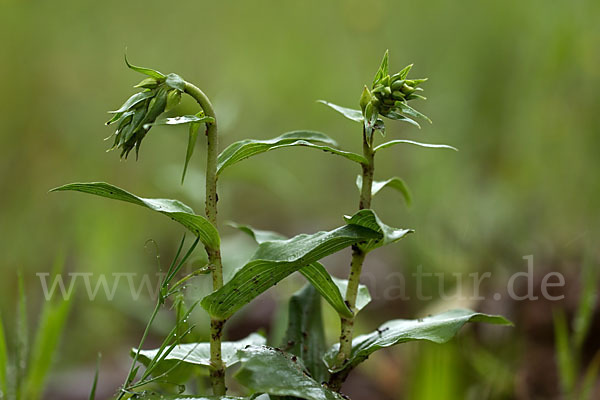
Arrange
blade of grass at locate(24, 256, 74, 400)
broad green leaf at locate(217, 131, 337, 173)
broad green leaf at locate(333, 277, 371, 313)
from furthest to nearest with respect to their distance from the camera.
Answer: blade of grass at locate(24, 256, 74, 400), broad green leaf at locate(333, 277, 371, 313), broad green leaf at locate(217, 131, 337, 173)

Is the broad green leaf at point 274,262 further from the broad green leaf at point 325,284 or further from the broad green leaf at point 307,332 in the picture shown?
the broad green leaf at point 307,332

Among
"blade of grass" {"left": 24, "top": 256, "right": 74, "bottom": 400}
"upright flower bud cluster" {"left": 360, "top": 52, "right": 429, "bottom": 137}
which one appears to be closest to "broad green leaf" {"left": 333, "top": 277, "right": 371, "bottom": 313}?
"upright flower bud cluster" {"left": 360, "top": 52, "right": 429, "bottom": 137}

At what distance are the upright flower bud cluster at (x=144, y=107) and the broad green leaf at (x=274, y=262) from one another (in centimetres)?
22

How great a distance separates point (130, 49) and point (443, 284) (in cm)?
302

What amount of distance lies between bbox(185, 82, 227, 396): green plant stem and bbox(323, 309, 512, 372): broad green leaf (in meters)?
Answer: 0.18

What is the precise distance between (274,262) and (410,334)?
25 centimetres

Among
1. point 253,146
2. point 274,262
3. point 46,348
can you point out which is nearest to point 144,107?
point 253,146

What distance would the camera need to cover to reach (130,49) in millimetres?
4340

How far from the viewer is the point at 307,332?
3.50ft

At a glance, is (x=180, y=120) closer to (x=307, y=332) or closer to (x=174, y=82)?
(x=174, y=82)

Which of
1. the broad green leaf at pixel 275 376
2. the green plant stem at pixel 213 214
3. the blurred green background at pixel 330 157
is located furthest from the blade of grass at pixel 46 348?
the broad green leaf at pixel 275 376

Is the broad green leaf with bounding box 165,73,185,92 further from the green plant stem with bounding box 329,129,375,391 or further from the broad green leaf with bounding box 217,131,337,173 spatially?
the green plant stem with bounding box 329,129,375,391

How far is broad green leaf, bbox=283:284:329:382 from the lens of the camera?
1.04 m

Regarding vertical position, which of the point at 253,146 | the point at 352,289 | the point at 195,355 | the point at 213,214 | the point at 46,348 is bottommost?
the point at 46,348
